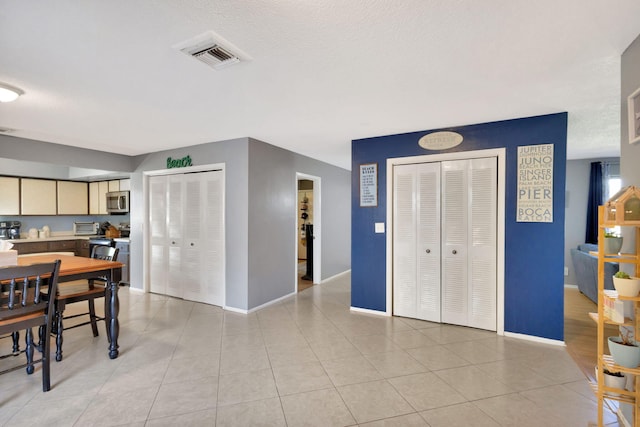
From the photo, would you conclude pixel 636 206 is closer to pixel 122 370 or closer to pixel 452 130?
pixel 452 130

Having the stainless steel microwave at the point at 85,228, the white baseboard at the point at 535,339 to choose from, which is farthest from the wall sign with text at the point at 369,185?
the stainless steel microwave at the point at 85,228

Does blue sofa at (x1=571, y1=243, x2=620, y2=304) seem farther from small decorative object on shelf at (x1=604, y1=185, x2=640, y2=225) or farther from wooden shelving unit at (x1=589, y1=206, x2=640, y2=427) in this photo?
small decorative object on shelf at (x1=604, y1=185, x2=640, y2=225)

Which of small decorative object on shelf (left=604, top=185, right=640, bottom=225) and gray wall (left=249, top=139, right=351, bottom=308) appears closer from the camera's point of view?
small decorative object on shelf (left=604, top=185, right=640, bottom=225)

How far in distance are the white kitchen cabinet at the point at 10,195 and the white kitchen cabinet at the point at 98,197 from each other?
1.23 m

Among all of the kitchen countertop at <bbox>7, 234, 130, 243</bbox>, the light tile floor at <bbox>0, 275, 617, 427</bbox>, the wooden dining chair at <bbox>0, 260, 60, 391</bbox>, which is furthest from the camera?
the kitchen countertop at <bbox>7, 234, 130, 243</bbox>

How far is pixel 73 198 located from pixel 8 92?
17.6 feet

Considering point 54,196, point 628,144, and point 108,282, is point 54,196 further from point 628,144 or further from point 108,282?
point 628,144

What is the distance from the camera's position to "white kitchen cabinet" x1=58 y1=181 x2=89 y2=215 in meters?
6.67

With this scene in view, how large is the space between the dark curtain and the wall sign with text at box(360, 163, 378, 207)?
14.1 feet

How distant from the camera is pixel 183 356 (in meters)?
2.88

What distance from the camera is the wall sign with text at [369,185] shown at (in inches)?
162

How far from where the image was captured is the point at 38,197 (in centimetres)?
631

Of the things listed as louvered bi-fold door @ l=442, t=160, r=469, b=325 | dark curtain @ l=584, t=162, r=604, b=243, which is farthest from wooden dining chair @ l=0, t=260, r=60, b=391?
dark curtain @ l=584, t=162, r=604, b=243

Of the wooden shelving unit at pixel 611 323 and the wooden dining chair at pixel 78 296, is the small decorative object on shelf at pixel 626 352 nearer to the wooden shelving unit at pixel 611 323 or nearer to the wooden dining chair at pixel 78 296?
the wooden shelving unit at pixel 611 323
